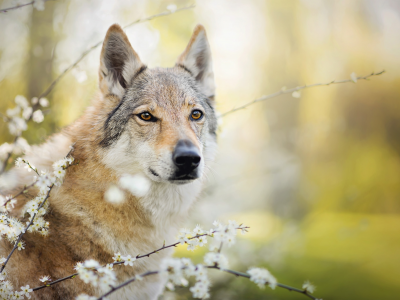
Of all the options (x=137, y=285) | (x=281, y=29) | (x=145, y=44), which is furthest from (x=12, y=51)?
(x=281, y=29)

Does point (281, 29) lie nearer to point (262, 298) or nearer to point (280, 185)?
point (280, 185)

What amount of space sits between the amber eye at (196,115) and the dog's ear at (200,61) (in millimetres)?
596

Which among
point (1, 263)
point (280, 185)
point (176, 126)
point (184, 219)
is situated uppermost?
point (176, 126)

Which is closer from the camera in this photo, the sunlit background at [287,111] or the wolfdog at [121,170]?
the wolfdog at [121,170]

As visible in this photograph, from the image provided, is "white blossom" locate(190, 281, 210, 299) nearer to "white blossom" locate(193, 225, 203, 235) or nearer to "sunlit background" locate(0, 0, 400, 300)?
"white blossom" locate(193, 225, 203, 235)

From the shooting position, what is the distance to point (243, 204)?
38.5ft

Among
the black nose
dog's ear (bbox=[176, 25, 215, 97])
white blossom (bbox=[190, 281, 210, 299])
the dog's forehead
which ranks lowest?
white blossom (bbox=[190, 281, 210, 299])

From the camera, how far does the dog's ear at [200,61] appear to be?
334cm

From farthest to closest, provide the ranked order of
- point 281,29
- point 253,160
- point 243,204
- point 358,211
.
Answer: point 243,204
point 253,160
point 281,29
point 358,211

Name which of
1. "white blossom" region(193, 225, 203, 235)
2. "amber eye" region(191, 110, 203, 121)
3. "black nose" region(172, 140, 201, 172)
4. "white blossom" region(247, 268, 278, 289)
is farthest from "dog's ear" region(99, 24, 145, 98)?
"white blossom" region(247, 268, 278, 289)

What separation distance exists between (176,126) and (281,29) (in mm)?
8046

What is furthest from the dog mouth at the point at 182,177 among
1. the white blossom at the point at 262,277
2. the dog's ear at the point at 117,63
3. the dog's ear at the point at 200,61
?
the dog's ear at the point at 200,61

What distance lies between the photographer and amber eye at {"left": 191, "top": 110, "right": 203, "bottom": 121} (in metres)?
2.95

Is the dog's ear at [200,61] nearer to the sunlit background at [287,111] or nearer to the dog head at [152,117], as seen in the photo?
the dog head at [152,117]
